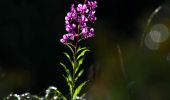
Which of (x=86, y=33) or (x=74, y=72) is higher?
(x=86, y=33)

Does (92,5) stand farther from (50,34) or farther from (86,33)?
(50,34)

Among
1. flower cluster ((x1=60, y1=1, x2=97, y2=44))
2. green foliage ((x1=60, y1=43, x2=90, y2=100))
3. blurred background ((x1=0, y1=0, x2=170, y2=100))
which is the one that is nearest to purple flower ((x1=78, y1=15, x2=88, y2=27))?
flower cluster ((x1=60, y1=1, x2=97, y2=44))

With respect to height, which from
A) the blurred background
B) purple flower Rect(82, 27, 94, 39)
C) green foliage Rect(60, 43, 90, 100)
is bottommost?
green foliage Rect(60, 43, 90, 100)

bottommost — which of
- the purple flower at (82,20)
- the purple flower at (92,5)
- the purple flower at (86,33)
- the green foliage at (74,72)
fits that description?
the green foliage at (74,72)

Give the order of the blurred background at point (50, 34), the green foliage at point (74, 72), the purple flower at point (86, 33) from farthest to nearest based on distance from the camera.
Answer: the blurred background at point (50, 34)
the green foliage at point (74, 72)
the purple flower at point (86, 33)

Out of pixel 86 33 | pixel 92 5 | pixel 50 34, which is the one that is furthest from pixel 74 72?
pixel 50 34

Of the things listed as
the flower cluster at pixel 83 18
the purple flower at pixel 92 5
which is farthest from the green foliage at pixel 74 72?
the purple flower at pixel 92 5

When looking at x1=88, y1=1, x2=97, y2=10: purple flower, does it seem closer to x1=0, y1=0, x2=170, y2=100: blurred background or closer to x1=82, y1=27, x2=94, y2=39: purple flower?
x1=82, y1=27, x2=94, y2=39: purple flower

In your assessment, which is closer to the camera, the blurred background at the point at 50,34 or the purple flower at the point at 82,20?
the purple flower at the point at 82,20

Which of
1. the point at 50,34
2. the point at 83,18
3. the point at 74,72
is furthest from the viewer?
the point at 50,34

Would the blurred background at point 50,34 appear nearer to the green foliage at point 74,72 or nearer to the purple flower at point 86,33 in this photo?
the green foliage at point 74,72

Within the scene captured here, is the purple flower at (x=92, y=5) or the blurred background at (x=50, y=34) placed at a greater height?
the blurred background at (x=50, y=34)

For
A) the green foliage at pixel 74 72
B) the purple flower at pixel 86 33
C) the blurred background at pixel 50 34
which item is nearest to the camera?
the purple flower at pixel 86 33
